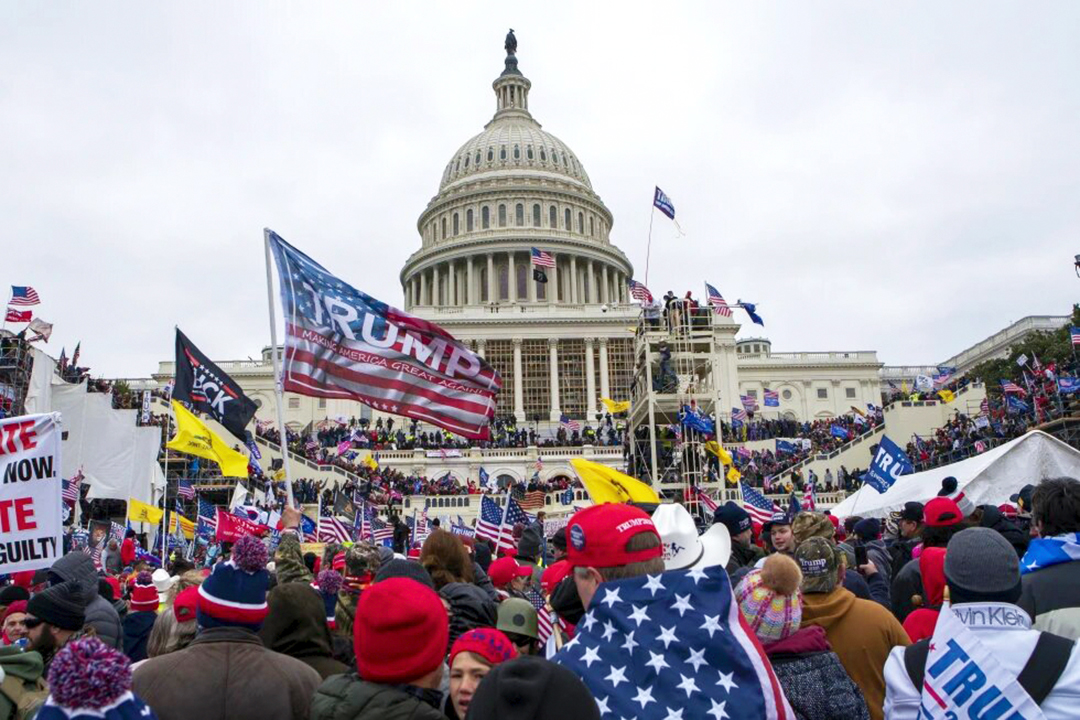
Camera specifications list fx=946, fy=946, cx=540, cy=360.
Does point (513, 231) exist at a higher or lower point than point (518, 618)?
higher

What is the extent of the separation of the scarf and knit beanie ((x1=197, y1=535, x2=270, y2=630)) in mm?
3551

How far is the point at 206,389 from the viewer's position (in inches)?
557

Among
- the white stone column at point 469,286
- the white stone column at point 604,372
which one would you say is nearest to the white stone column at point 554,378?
the white stone column at point 604,372

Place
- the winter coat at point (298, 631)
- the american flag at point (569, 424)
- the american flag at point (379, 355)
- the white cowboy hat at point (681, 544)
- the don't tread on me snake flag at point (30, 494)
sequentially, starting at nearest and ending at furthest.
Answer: the white cowboy hat at point (681, 544) → the winter coat at point (298, 631) → the don't tread on me snake flag at point (30, 494) → the american flag at point (379, 355) → the american flag at point (569, 424)

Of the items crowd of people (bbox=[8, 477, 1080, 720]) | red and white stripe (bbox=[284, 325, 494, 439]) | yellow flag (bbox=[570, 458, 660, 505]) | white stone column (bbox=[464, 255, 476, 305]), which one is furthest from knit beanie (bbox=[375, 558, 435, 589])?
white stone column (bbox=[464, 255, 476, 305])

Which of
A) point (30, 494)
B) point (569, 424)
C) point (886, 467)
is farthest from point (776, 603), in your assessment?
point (569, 424)

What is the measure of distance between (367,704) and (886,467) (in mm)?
12808

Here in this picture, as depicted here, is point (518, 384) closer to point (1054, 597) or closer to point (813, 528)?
point (813, 528)

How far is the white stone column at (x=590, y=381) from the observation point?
69594mm

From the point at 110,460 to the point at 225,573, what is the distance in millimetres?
25796

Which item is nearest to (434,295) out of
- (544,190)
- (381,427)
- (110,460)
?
(544,190)

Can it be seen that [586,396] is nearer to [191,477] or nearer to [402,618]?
[191,477]

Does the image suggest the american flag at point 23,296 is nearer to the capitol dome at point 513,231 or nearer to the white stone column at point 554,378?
the white stone column at point 554,378

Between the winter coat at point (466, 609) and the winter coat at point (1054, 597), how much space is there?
276 centimetres
